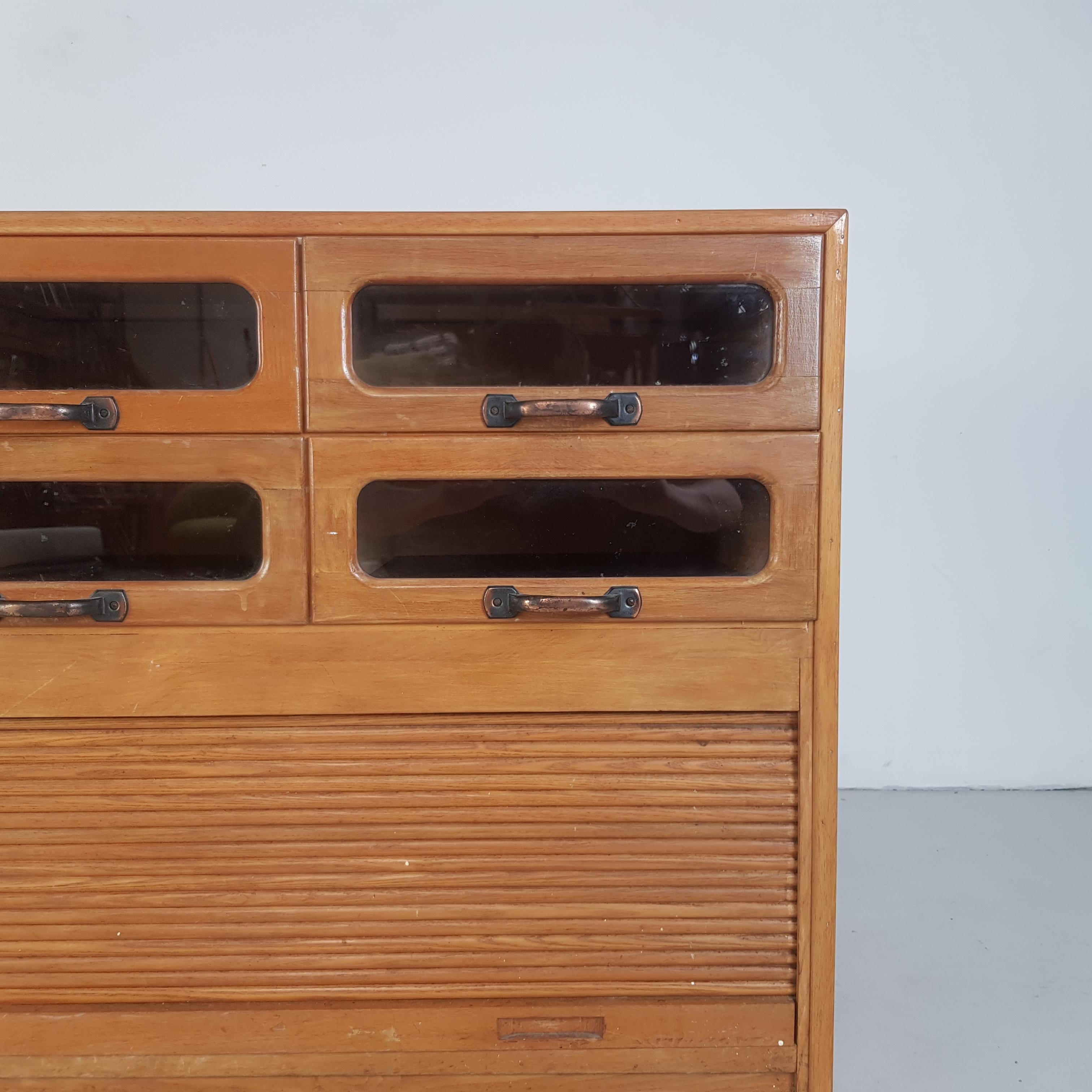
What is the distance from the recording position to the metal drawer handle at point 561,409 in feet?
3.21

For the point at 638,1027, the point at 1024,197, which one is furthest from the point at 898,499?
the point at 638,1027

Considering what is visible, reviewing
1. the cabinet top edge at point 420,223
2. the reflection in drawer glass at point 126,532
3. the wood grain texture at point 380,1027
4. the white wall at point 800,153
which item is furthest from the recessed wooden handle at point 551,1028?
the white wall at point 800,153

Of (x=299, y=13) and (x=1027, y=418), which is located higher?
(x=299, y=13)

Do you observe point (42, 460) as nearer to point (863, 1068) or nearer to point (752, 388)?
point (752, 388)

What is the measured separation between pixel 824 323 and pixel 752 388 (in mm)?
112

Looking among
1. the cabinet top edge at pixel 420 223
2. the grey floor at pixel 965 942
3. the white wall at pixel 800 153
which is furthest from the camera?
the white wall at pixel 800 153

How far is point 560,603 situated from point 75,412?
2.01ft

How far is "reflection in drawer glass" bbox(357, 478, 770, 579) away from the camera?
1.05 metres

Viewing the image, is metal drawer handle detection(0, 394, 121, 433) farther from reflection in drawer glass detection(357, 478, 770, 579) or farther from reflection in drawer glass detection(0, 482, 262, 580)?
reflection in drawer glass detection(357, 478, 770, 579)

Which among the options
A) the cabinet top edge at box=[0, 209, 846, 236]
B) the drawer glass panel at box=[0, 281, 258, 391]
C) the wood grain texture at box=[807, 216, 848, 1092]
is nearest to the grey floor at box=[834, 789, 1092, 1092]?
the wood grain texture at box=[807, 216, 848, 1092]

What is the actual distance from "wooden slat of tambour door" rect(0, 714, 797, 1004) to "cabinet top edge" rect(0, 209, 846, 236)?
585 mm

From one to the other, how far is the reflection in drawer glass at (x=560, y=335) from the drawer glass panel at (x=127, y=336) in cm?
16

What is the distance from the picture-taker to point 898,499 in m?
1.90

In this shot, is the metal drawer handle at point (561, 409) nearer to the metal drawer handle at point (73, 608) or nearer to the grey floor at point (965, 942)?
the metal drawer handle at point (73, 608)
